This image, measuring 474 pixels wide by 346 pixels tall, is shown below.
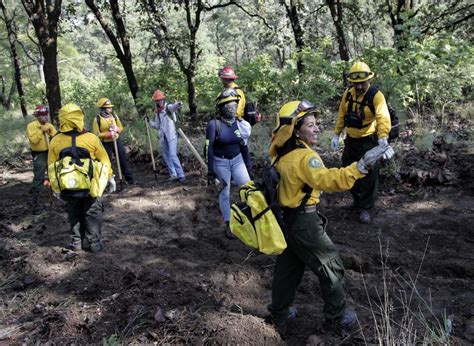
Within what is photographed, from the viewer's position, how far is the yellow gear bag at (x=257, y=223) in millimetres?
3232

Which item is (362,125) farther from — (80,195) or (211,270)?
(80,195)

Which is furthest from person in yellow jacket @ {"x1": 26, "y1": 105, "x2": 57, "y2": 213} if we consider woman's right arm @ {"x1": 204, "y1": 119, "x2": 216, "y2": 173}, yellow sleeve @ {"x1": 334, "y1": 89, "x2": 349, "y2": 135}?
yellow sleeve @ {"x1": 334, "y1": 89, "x2": 349, "y2": 135}

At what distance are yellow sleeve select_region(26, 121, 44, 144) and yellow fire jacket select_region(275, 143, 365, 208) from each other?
20.3ft

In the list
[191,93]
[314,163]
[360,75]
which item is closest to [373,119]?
[360,75]

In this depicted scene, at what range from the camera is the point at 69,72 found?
35.2 metres

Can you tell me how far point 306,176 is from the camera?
316cm

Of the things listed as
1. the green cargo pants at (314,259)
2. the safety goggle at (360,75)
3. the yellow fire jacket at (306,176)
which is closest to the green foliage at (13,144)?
the safety goggle at (360,75)

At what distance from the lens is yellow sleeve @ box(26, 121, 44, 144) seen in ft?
26.1

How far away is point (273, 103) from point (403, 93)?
4805 millimetres

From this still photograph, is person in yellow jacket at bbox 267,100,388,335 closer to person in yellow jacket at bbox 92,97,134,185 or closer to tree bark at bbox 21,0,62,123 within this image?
person in yellow jacket at bbox 92,97,134,185

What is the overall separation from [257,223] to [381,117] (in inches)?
118

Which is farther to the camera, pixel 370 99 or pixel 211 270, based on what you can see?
pixel 370 99

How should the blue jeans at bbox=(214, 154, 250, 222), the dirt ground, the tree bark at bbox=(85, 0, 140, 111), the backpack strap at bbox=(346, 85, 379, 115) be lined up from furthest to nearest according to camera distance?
the tree bark at bbox=(85, 0, 140, 111) → the blue jeans at bbox=(214, 154, 250, 222) → the backpack strap at bbox=(346, 85, 379, 115) → the dirt ground

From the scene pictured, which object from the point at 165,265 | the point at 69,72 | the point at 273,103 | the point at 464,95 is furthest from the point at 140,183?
the point at 69,72
